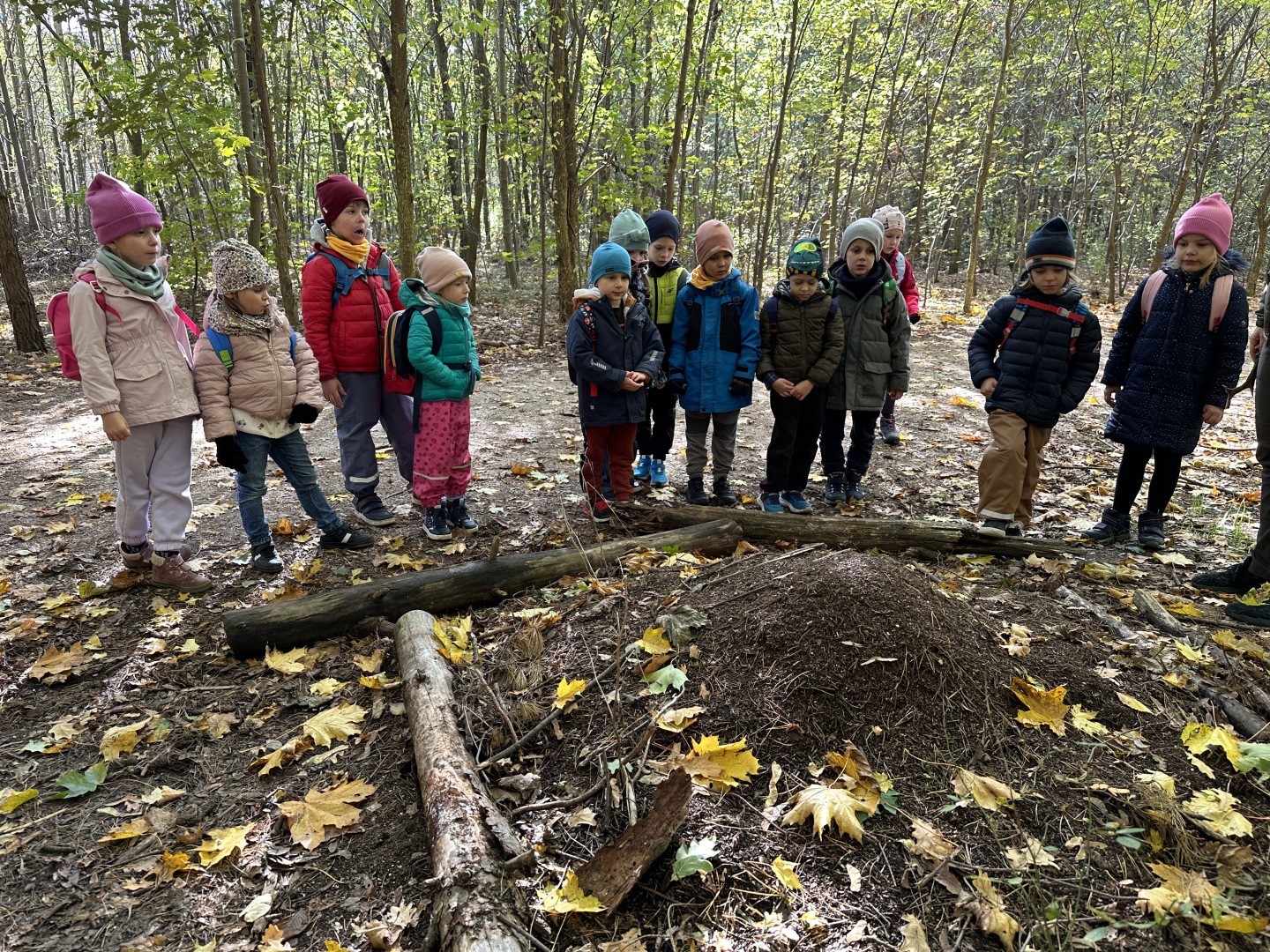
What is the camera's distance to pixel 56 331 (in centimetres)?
375

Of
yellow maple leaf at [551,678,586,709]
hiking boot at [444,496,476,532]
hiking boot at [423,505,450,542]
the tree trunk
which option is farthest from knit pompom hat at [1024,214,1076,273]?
the tree trunk

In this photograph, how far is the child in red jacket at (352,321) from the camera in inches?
→ 180

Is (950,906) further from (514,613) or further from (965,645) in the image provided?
(514,613)

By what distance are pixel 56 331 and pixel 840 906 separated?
4716 mm

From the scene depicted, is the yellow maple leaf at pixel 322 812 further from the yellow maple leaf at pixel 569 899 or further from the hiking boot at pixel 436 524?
the hiking boot at pixel 436 524

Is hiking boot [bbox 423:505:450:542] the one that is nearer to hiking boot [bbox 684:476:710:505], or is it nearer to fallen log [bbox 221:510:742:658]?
fallen log [bbox 221:510:742:658]

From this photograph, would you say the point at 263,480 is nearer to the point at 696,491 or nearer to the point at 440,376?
the point at 440,376

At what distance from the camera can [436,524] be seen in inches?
192

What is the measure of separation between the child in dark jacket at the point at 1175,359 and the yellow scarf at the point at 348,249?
17.2 ft

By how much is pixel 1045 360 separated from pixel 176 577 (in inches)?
229

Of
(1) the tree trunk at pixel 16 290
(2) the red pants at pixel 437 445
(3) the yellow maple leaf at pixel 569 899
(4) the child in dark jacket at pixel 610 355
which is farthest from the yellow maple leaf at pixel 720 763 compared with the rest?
(1) the tree trunk at pixel 16 290

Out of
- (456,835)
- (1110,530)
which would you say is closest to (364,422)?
(456,835)

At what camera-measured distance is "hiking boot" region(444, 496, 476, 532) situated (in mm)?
5039

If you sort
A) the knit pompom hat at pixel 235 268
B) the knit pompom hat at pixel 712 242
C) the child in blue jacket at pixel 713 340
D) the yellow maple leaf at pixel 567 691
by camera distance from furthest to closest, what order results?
the child in blue jacket at pixel 713 340 < the knit pompom hat at pixel 712 242 < the knit pompom hat at pixel 235 268 < the yellow maple leaf at pixel 567 691
